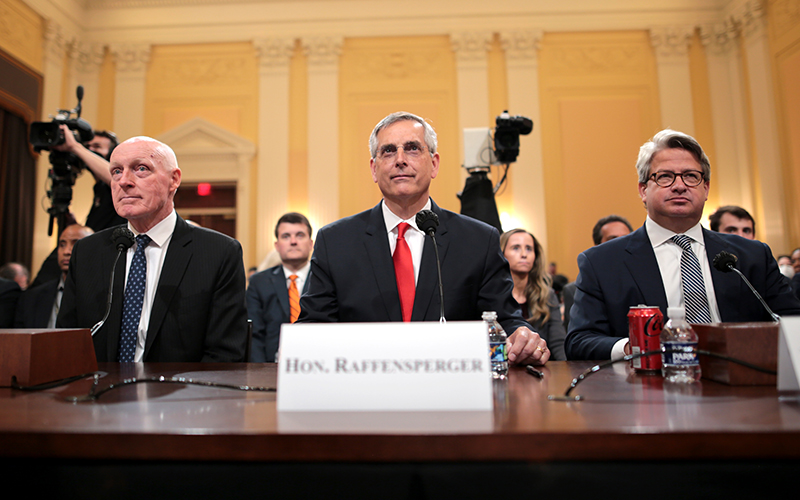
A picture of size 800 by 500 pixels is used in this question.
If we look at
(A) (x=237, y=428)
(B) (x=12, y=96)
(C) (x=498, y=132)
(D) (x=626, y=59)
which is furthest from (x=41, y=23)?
(A) (x=237, y=428)

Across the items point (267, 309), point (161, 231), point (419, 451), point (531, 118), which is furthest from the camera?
point (531, 118)

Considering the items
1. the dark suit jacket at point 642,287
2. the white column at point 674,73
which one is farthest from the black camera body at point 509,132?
the white column at point 674,73

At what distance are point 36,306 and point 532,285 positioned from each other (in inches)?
108

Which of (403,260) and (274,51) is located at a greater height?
(274,51)

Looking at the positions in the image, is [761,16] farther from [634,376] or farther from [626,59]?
[634,376]

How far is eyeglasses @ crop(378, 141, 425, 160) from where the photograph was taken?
175 cm

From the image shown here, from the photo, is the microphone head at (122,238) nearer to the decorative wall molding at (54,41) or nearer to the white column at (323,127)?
the white column at (323,127)

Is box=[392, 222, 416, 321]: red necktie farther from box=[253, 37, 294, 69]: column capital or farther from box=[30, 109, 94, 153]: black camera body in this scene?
box=[253, 37, 294, 69]: column capital

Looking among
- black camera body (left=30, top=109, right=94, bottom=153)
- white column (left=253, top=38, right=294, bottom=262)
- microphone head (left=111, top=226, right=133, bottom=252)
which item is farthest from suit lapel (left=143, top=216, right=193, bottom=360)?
white column (left=253, top=38, right=294, bottom=262)

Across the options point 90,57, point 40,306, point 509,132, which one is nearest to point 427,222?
point 509,132

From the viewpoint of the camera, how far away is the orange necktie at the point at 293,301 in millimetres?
3309

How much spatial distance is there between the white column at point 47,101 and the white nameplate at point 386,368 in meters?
8.06

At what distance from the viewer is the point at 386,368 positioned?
2.54 ft

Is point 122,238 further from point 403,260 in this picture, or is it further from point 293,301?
point 293,301
